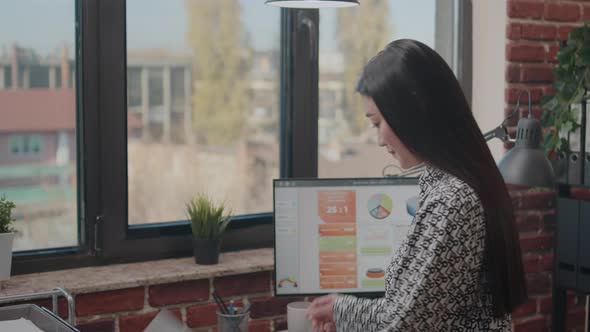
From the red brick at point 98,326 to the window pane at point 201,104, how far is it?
0.35 meters

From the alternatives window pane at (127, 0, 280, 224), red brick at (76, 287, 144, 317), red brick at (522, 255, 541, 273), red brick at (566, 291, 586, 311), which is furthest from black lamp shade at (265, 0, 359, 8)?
red brick at (566, 291, 586, 311)

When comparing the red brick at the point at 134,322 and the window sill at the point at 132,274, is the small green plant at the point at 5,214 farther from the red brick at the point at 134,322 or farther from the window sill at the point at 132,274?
the red brick at the point at 134,322

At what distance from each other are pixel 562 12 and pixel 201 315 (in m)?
1.66

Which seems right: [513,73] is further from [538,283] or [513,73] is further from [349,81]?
[538,283]

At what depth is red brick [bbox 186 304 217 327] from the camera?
2346 mm

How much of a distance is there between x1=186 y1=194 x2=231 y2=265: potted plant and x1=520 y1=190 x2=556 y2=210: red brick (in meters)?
1.16

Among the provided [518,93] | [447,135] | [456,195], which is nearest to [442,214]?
[456,195]

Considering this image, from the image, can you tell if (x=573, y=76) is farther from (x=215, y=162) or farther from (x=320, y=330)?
(x=320, y=330)

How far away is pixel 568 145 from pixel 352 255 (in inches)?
36.4

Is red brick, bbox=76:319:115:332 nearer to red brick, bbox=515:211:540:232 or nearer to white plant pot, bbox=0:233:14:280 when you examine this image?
white plant pot, bbox=0:233:14:280

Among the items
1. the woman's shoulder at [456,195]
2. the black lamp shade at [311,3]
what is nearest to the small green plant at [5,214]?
the black lamp shade at [311,3]

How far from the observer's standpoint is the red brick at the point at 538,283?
Result: 116 inches

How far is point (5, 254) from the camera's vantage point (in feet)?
6.79

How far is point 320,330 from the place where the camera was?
1758 millimetres
